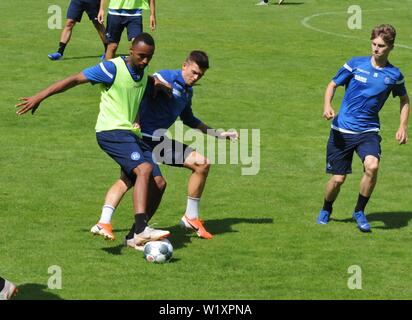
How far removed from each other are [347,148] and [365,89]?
784 millimetres

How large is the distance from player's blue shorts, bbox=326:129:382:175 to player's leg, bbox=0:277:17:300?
502 cm

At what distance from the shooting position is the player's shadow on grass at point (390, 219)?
13.1m

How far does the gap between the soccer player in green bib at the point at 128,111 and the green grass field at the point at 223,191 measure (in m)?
0.77

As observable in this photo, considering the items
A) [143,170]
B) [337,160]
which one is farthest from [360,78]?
[143,170]

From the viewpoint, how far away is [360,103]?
41.7ft

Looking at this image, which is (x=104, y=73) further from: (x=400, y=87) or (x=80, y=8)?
(x=80, y=8)

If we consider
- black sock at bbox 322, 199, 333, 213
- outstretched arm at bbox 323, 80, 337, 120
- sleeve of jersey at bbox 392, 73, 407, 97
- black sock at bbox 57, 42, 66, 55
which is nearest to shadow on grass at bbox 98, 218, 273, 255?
black sock at bbox 322, 199, 333, 213

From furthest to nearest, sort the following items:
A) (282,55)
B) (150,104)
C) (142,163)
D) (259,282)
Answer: (282,55) < (150,104) < (142,163) < (259,282)

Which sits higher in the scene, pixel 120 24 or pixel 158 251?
pixel 120 24

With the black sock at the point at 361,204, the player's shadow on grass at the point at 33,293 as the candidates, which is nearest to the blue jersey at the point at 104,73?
the player's shadow on grass at the point at 33,293

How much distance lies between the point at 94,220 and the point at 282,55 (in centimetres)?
1365

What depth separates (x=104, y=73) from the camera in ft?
37.0
